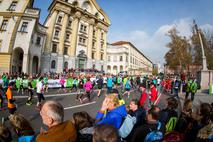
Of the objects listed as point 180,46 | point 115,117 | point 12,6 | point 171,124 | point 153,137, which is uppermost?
point 12,6

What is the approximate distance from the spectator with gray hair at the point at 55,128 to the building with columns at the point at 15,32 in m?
33.1

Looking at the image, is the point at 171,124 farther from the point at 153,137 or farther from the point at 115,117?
the point at 115,117

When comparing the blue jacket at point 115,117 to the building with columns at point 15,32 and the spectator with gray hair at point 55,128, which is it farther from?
the building with columns at point 15,32

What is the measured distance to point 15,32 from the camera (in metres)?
32.4

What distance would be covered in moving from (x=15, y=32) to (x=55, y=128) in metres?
34.9

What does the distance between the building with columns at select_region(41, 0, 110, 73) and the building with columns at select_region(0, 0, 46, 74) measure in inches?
289

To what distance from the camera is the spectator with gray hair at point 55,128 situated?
213cm

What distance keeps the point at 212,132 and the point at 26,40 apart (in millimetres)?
34866

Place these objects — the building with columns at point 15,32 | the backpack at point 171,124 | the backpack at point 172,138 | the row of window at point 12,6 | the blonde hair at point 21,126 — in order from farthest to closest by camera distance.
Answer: the row of window at point 12,6 → the building with columns at point 15,32 → the backpack at point 171,124 → the blonde hair at point 21,126 → the backpack at point 172,138

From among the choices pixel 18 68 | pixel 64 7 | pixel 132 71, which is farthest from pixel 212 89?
pixel 132 71

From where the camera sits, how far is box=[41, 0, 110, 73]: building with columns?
138 ft

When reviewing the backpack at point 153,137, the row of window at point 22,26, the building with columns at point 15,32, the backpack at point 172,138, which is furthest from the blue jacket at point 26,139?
the row of window at point 22,26

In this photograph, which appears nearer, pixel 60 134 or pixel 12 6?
pixel 60 134

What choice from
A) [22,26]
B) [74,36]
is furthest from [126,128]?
[74,36]
